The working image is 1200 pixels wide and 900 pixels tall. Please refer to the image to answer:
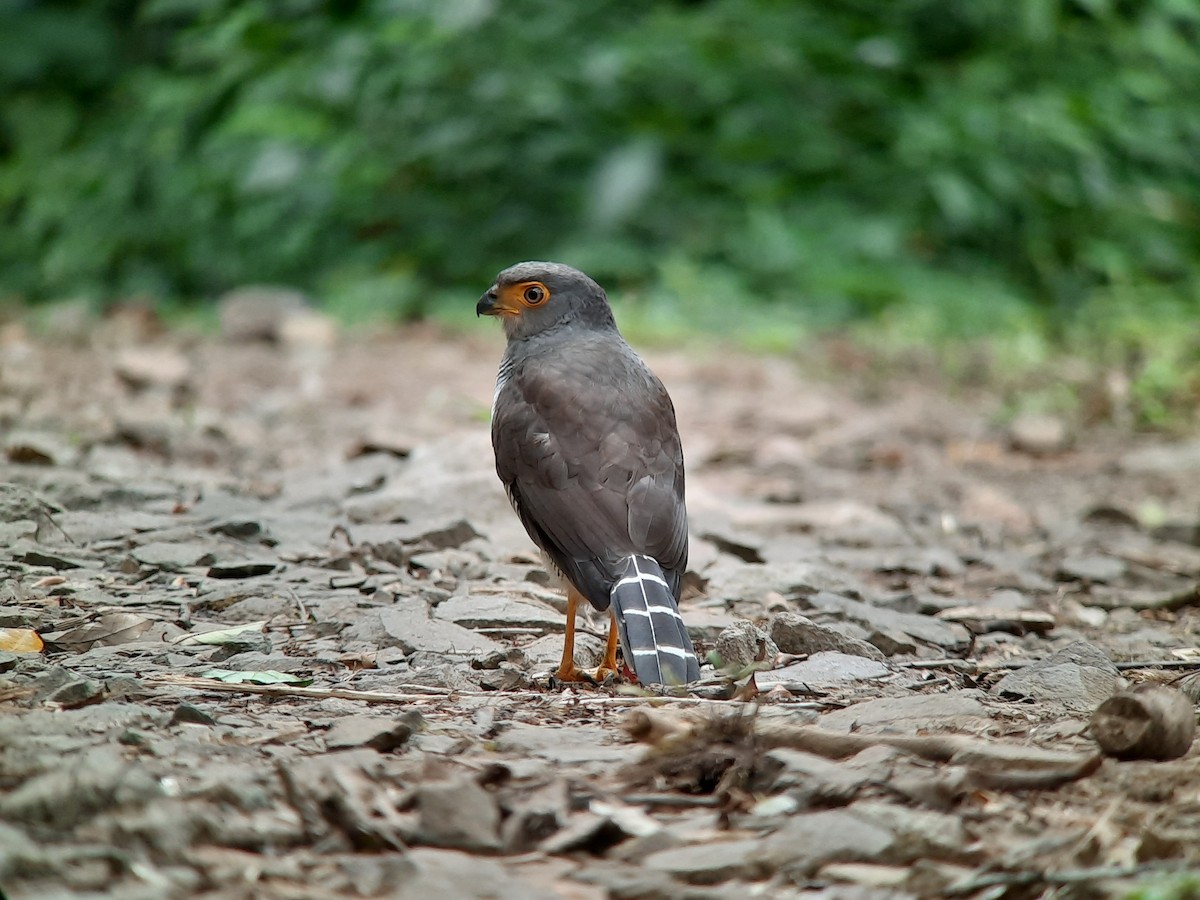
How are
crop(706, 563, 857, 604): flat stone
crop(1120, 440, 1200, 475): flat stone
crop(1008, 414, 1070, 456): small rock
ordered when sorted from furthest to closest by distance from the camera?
1. crop(1008, 414, 1070, 456): small rock
2. crop(1120, 440, 1200, 475): flat stone
3. crop(706, 563, 857, 604): flat stone

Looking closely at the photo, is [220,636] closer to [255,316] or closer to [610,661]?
[610,661]

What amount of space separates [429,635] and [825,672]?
1.13 m

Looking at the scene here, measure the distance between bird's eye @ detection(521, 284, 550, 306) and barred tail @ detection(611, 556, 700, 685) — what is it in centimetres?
141

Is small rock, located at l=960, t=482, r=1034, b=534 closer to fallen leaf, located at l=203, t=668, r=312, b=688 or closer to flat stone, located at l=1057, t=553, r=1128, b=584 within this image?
flat stone, located at l=1057, t=553, r=1128, b=584

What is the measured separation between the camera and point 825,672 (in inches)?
150

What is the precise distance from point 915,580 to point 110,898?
148 inches

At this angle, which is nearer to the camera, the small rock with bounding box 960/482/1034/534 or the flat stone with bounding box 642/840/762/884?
the flat stone with bounding box 642/840/762/884

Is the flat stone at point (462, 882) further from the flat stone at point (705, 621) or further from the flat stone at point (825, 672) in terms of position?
the flat stone at point (705, 621)

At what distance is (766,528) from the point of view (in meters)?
5.99

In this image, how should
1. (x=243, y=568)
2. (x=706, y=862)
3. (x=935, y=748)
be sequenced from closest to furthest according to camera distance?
(x=706, y=862), (x=935, y=748), (x=243, y=568)

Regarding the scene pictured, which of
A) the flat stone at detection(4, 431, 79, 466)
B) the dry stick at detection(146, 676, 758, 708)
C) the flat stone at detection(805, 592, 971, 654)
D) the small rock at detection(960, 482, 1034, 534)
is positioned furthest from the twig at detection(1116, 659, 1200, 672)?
the flat stone at detection(4, 431, 79, 466)

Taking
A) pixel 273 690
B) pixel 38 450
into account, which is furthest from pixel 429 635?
pixel 38 450

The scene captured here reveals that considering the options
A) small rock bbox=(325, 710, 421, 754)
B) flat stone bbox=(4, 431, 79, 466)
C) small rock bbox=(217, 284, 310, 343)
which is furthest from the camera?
small rock bbox=(217, 284, 310, 343)

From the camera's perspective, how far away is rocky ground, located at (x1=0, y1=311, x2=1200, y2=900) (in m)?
2.49
